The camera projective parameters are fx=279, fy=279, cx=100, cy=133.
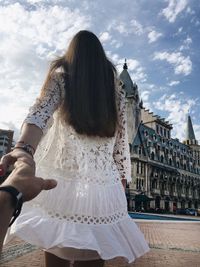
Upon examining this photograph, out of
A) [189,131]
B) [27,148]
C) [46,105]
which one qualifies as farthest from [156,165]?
[27,148]

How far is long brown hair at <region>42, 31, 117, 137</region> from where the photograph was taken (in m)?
1.61

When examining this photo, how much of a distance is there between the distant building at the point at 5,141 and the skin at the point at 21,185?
42623mm

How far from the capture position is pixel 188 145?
219 ft

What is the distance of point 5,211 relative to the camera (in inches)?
30.8

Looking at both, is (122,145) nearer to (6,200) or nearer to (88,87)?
(88,87)

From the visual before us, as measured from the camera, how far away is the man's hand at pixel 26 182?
86cm

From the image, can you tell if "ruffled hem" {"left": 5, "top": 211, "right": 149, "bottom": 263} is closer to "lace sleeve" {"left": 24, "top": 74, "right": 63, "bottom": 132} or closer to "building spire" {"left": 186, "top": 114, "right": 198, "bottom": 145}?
"lace sleeve" {"left": 24, "top": 74, "right": 63, "bottom": 132}

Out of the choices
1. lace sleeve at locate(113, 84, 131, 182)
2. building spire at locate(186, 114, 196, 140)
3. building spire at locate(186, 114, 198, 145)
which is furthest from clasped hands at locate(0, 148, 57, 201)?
building spire at locate(186, 114, 196, 140)

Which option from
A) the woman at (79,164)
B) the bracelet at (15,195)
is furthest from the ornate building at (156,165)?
the bracelet at (15,195)

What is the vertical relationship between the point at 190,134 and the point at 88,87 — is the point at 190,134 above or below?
above

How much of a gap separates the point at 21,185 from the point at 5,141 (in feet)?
143

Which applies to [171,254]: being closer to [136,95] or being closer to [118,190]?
[118,190]

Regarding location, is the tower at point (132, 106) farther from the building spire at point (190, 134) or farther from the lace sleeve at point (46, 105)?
the lace sleeve at point (46, 105)

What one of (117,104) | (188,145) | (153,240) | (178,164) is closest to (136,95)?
(178,164)
